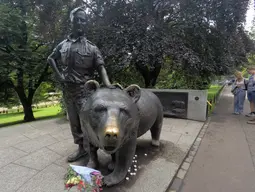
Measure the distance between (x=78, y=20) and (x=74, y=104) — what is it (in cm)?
125

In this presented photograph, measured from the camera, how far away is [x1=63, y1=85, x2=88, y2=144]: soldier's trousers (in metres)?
2.75

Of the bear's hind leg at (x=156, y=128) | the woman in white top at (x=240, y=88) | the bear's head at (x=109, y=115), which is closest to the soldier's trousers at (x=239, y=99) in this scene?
the woman in white top at (x=240, y=88)

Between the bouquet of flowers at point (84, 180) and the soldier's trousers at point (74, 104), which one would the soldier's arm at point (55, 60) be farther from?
the bouquet of flowers at point (84, 180)

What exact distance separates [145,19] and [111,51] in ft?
7.25

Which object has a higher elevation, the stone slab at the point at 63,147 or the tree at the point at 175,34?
the tree at the point at 175,34

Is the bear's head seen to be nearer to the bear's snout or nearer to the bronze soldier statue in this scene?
the bear's snout

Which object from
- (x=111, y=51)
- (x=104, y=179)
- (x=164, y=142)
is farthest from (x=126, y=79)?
(x=104, y=179)

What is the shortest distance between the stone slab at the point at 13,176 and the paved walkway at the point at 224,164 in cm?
218

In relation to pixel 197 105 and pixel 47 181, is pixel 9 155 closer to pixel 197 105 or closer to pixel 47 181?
pixel 47 181

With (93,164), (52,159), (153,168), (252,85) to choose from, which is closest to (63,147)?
(52,159)

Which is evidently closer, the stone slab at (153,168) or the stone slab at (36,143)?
the stone slab at (153,168)

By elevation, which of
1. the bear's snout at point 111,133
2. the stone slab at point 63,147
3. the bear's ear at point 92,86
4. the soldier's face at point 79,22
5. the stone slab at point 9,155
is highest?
the soldier's face at point 79,22

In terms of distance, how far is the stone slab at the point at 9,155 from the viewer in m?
3.13

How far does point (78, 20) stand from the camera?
2.64 meters
